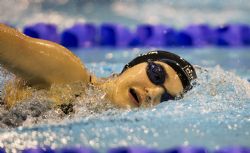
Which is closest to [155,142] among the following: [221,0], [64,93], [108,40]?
[64,93]

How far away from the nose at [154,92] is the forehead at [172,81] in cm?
3

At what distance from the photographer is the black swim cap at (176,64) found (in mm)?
1691

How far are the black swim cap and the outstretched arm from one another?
31cm

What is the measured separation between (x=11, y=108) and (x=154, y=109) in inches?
18.0

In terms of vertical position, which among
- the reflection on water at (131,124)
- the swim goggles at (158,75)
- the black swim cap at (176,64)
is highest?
the black swim cap at (176,64)

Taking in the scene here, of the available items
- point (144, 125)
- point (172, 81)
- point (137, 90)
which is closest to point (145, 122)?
point (144, 125)

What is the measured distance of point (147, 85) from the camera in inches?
62.9

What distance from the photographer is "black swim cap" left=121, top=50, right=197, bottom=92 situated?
5.55 feet

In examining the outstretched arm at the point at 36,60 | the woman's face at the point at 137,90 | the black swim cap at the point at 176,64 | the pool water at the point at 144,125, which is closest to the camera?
the pool water at the point at 144,125

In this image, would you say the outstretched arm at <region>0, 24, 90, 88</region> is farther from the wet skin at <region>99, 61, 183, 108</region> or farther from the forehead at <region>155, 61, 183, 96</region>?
the forehead at <region>155, 61, 183, 96</region>

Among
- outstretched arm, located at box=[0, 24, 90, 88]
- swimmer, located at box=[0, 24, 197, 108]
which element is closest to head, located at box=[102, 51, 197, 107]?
swimmer, located at box=[0, 24, 197, 108]

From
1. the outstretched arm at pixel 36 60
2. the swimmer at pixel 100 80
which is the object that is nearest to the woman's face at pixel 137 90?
the swimmer at pixel 100 80

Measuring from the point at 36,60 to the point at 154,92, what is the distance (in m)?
0.40

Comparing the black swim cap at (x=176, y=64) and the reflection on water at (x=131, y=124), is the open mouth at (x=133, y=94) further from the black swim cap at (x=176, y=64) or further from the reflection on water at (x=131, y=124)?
the black swim cap at (x=176, y=64)
